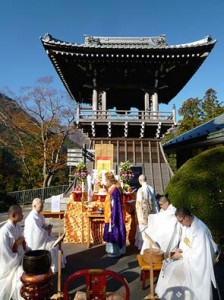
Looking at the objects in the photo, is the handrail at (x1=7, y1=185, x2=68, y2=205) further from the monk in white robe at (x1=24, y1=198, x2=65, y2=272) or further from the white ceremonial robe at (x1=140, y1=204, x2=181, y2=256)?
the white ceremonial robe at (x1=140, y1=204, x2=181, y2=256)

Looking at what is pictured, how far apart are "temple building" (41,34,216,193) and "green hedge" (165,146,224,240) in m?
5.57

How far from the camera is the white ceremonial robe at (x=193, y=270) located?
370 centimetres

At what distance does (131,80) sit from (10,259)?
11855 millimetres

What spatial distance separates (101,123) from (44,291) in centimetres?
1246

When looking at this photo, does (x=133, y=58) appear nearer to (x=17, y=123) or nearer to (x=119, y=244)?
(x=119, y=244)

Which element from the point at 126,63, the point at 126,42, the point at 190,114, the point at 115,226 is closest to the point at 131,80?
the point at 126,63

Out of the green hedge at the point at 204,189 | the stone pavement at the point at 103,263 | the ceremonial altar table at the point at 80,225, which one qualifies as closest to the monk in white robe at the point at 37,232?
the stone pavement at the point at 103,263

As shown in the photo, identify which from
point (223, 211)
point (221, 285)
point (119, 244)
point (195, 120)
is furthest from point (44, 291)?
point (195, 120)

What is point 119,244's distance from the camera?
256 inches

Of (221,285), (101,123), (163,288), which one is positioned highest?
(101,123)

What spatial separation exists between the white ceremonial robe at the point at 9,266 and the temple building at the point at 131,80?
911 centimetres

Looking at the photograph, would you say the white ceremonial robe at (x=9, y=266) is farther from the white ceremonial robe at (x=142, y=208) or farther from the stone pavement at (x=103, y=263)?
the white ceremonial robe at (x=142, y=208)

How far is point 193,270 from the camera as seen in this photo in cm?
378

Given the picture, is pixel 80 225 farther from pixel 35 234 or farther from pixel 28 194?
pixel 28 194
